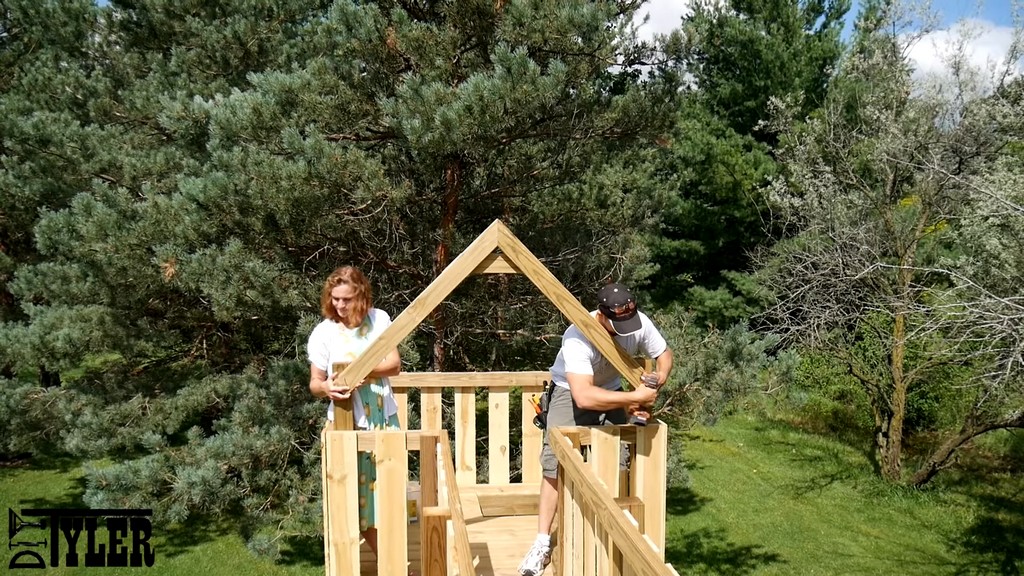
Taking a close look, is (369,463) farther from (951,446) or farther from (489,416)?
(951,446)

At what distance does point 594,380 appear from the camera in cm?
332

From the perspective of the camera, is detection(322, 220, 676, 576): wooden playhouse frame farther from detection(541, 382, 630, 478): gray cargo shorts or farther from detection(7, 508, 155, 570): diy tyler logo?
detection(7, 508, 155, 570): diy tyler logo

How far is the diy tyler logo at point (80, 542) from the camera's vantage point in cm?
667

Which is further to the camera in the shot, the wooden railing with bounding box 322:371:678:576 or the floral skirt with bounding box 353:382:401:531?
the floral skirt with bounding box 353:382:401:531

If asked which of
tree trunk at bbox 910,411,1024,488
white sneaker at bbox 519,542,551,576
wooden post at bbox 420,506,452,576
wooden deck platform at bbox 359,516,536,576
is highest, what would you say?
wooden post at bbox 420,506,452,576

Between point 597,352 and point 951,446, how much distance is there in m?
7.14

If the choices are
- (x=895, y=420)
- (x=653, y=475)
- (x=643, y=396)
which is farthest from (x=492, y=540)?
(x=895, y=420)

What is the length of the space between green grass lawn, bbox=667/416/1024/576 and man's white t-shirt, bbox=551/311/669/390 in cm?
440

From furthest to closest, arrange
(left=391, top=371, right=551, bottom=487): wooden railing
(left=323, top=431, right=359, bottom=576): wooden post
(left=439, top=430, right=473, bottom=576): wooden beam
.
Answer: (left=391, top=371, right=551, bottom=487): wooden railing < (left=323, top=431, right=359, bottom=576): wooden post < (left=439, top=430, right=473, bottom=576): wooden beam

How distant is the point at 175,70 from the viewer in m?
7.30

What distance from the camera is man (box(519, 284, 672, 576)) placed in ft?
9.65

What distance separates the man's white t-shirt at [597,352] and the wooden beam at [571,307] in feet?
0.25

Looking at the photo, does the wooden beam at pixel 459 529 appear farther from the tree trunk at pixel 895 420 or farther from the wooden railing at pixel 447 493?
the tree trunk at pixel 895 420

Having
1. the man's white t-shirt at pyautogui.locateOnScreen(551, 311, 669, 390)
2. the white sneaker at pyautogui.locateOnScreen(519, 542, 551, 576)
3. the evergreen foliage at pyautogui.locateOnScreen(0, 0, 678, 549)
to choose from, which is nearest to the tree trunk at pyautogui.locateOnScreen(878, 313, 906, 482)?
the evergreen foliage at pyautogui.locateOnScreen(0, 0, 678, 549)
